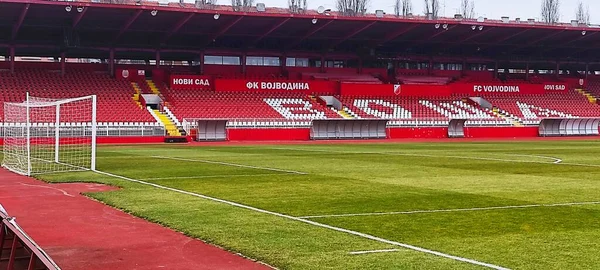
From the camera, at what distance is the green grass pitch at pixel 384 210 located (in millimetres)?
7953

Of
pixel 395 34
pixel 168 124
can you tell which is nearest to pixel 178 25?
pixel 168 124

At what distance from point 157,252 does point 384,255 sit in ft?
8.42

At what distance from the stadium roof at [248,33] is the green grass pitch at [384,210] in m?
30.1

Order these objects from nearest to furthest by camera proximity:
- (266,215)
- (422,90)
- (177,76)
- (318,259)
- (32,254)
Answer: (32,254)
(318,259)
(266,215)
(177,76)
(422,90)

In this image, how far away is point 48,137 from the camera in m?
33.1

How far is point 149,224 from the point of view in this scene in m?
10.4

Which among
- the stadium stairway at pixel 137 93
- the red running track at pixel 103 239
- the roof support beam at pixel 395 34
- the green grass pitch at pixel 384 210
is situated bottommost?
the red running track at pixel 103 239

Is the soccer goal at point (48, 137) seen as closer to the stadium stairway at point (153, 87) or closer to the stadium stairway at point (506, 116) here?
the stadium stairway at point (153, 87)

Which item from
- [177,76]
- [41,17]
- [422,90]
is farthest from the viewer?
[422,90]

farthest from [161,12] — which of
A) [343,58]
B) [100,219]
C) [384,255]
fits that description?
[384,255]

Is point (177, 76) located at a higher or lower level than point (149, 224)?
higher

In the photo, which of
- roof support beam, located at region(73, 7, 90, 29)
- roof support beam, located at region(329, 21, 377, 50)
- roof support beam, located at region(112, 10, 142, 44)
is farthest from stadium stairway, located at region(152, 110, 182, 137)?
roof support beam, located at region(329, 21, 377, 50)

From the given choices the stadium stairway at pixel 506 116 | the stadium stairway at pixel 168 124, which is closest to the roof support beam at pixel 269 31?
the stadium stairway at pixel 168 124

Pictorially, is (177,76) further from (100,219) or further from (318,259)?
(318,259)
